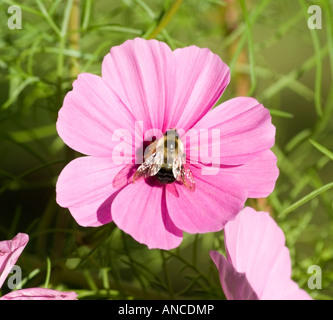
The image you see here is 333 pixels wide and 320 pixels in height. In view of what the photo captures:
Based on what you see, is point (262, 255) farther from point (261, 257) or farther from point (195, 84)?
point (195, 84)

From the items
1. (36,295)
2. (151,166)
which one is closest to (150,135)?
(151,166)

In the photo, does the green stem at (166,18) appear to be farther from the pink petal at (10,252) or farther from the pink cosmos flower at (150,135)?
the pink petal at (10,252)

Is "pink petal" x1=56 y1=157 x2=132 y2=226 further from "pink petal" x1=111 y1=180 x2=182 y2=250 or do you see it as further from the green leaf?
the green leaf

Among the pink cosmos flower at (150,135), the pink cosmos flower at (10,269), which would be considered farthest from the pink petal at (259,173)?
the pink cosmos flower at (10,269)

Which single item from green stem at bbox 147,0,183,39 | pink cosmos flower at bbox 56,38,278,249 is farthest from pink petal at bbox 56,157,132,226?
green stem at bbox 147,0,183,39

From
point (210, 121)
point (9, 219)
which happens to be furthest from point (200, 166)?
point (9, 219)

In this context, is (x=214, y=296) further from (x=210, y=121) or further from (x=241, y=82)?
(x=241, y=82)
